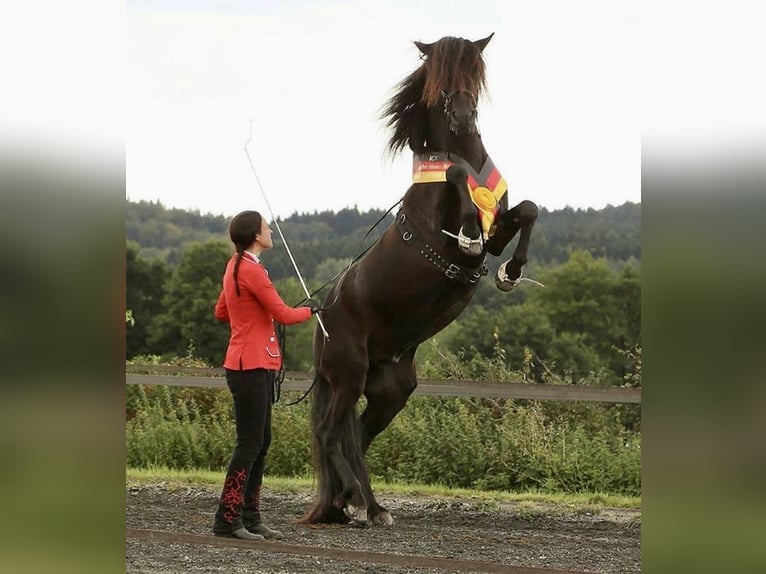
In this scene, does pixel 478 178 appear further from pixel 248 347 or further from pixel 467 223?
pixel 248 347

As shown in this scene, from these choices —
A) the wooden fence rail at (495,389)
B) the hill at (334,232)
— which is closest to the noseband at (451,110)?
the wooden fence rail at (495,389)

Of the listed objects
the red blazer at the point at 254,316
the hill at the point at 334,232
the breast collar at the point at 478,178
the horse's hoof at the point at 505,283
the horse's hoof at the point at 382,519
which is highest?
the hill at the point at 334,232

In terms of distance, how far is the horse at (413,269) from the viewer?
6449 mm

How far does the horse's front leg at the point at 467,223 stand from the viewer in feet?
20.5

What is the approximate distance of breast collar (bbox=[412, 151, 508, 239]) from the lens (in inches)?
251

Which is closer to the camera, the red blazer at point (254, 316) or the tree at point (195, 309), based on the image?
the red blazer at point (254, 316)

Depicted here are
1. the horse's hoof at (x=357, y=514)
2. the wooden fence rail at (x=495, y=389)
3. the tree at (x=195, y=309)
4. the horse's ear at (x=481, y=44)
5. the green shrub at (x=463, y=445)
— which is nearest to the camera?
the horse's ear at (x=481, y=44)

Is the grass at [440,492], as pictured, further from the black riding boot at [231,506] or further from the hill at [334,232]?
the hill at [334,232]

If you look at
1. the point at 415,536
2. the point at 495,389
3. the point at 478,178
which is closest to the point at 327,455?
the point at 415,536

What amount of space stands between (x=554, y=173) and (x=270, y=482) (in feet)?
37.6

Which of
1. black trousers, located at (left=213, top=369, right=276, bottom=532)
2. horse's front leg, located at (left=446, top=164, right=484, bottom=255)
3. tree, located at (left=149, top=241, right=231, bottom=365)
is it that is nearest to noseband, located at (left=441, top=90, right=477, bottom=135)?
horse's front leg, located at (left=446, top=164, right=484, bottom=255)

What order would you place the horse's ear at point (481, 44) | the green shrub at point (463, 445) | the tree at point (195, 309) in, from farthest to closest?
the tree at point (195, 309) < the green shrub at point (463, 445) < the horse's ear at point (481, 44)

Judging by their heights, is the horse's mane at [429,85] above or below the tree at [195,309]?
above
